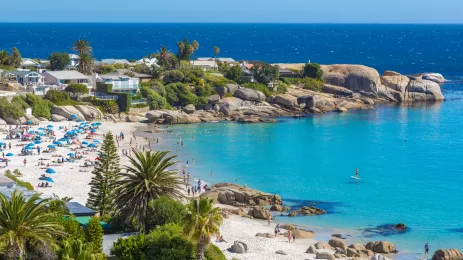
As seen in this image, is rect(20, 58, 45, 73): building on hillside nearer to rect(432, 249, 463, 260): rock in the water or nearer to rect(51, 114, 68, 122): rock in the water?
rect(51, 114, 68, 122): rock in the water

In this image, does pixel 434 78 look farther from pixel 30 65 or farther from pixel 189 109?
pixel 30 65

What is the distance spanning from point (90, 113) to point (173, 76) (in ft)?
56.4

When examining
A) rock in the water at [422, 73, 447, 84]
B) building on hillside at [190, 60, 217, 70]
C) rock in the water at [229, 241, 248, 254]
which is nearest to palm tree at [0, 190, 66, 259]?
rock in the water at [229, 241, 248, 254]

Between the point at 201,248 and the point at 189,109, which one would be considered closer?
the point at 201,248

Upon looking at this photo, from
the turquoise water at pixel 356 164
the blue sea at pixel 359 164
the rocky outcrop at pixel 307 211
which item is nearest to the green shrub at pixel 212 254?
the blue sea at pixel 359 164

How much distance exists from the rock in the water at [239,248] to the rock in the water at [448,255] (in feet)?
30.1

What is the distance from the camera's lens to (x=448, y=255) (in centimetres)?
3469

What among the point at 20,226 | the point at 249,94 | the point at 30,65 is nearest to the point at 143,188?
the point at 20,226

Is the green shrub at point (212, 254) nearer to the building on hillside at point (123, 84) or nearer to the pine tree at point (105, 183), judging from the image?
the pine tree at point (105, 183)

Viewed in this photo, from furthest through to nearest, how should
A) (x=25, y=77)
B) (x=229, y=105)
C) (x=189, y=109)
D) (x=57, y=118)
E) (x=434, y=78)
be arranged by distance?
(x=434, y=78)
(x=229, y=105)
(x=189, y=109)
(x=25, y=77)
(x=57, y=118)

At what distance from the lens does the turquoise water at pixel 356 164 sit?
42.6 metres

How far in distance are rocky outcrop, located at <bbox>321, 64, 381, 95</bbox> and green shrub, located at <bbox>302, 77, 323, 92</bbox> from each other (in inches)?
127

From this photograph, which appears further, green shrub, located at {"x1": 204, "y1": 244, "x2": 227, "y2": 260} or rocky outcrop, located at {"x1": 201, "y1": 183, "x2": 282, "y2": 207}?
rocky outcrop, located at {"x1": 201, "y1": 183, "x2": 282, "y2": 207}

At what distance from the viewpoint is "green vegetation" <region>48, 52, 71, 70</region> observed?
89.2m
